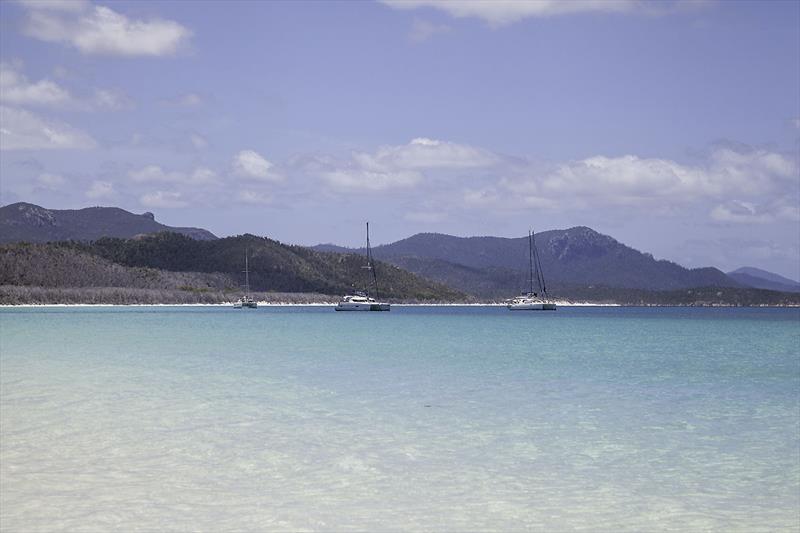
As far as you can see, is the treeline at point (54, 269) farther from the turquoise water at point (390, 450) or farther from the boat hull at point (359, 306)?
the turquoise water at point (390, 450)

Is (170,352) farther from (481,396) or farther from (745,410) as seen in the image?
(745,410)

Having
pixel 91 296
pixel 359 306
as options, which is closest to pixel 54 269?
pixel 91 296

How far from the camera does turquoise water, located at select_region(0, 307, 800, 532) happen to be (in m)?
11.8

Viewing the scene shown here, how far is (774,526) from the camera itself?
1142 centimetres

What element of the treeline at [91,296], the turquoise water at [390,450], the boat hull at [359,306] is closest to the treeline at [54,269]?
the treeline at [91,296]

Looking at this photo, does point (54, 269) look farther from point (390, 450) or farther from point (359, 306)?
point (390, 450)

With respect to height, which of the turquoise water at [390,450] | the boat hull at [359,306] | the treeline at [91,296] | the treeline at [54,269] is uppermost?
the treeline at [54,269]

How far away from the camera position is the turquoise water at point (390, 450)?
11789mm

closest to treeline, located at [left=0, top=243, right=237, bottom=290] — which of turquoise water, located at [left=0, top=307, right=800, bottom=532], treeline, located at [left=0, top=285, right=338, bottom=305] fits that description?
treeline, located at [left=0, top=285, right=338, bottom=305]

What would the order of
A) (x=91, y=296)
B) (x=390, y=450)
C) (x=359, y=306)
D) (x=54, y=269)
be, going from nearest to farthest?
(x=390, y=450)
(x=359, y=306)
(x=91, y=296)
(x=54, y=269)

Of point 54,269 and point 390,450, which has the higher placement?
point 54,269

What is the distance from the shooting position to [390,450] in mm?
16438

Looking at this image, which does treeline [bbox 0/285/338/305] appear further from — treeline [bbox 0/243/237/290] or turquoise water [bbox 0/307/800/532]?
turquoise water [bbox 0/307/800/532]

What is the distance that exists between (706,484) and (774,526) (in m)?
2.37
